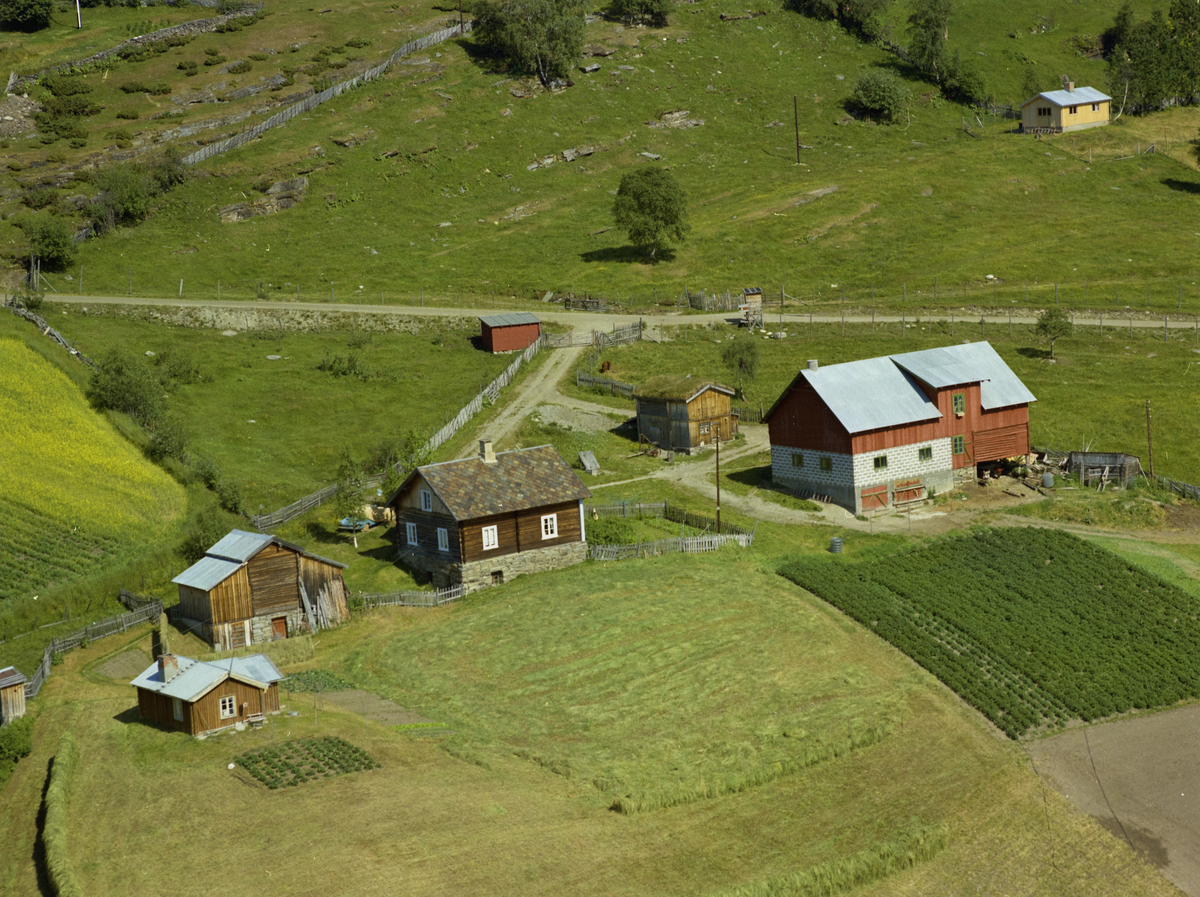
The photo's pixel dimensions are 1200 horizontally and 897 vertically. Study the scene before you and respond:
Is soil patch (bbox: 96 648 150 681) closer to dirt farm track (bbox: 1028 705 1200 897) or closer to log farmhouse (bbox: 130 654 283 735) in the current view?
log farmhouse (bbox: 130 654 283 735)

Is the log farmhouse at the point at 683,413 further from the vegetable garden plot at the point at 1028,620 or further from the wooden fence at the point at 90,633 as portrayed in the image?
the wooden fence at the point at 90,633

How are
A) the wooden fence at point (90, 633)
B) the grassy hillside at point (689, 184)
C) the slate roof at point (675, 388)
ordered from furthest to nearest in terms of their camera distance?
the grassy hillside at point (689, 184)
the slate roof at point (675, 388)
the wooden fence at point (90, 633)

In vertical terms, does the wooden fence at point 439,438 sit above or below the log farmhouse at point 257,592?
above

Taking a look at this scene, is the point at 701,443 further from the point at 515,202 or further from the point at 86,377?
the point at 515,202

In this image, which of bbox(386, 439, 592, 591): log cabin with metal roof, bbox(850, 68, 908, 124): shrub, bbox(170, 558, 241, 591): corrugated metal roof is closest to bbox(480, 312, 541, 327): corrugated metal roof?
bbox(386, 439, 592, 591): log cabin with metal roof

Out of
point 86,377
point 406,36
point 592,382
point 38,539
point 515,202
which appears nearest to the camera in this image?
A: point 38,539

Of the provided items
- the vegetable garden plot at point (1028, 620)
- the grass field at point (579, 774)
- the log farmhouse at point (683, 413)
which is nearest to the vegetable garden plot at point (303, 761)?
the grass field at point (579, 774)

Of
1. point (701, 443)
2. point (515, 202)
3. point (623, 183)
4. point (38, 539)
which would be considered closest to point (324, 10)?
point (515, 202)
